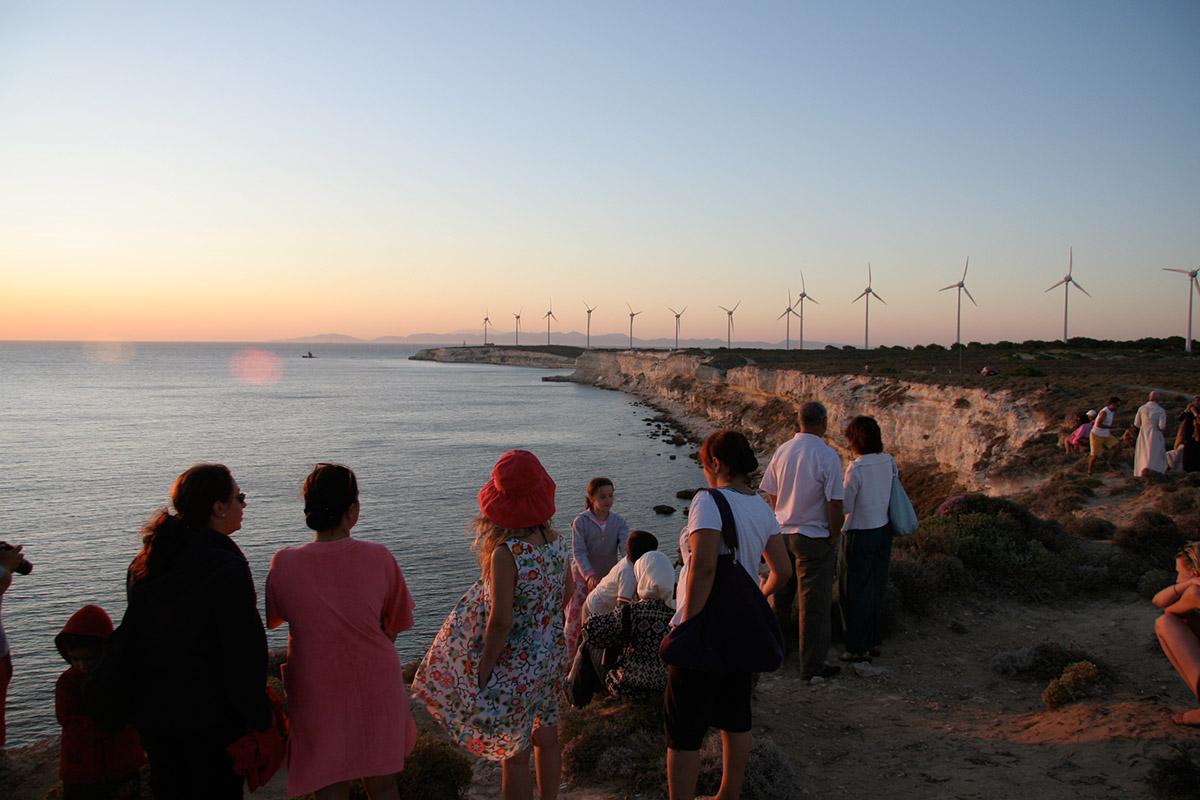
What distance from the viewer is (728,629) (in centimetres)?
364

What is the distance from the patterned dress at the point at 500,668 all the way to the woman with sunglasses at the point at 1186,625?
441 cm

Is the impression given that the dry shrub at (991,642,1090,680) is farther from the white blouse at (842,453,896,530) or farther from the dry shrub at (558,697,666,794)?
the dry shrub at (558,697,666,794)

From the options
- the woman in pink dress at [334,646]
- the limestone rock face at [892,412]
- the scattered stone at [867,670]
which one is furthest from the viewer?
the limestone rock face at [892,412]

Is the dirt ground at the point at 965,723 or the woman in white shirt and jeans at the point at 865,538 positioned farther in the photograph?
the woman in white shirt and jeans at the point at 865,538

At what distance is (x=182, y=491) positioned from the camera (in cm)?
317

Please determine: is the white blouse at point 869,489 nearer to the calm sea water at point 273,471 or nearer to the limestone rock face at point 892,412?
the calm sea water at point 273,471

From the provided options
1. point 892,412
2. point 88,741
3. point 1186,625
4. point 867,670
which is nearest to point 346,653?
point 88,741

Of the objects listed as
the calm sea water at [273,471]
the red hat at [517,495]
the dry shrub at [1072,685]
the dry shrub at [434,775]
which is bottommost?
the calm sea water at [273,471]

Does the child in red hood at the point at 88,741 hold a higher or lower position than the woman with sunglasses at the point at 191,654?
lower

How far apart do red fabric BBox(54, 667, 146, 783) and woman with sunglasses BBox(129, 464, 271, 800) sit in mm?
1571

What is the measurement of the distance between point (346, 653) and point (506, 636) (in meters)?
0.78

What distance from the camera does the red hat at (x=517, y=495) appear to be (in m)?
3.49

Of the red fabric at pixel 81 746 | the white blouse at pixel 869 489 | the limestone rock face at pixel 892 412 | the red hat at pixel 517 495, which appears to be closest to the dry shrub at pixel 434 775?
the red fabric at pixel 81 746

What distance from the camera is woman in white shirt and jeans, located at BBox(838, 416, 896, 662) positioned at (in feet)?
21.0
